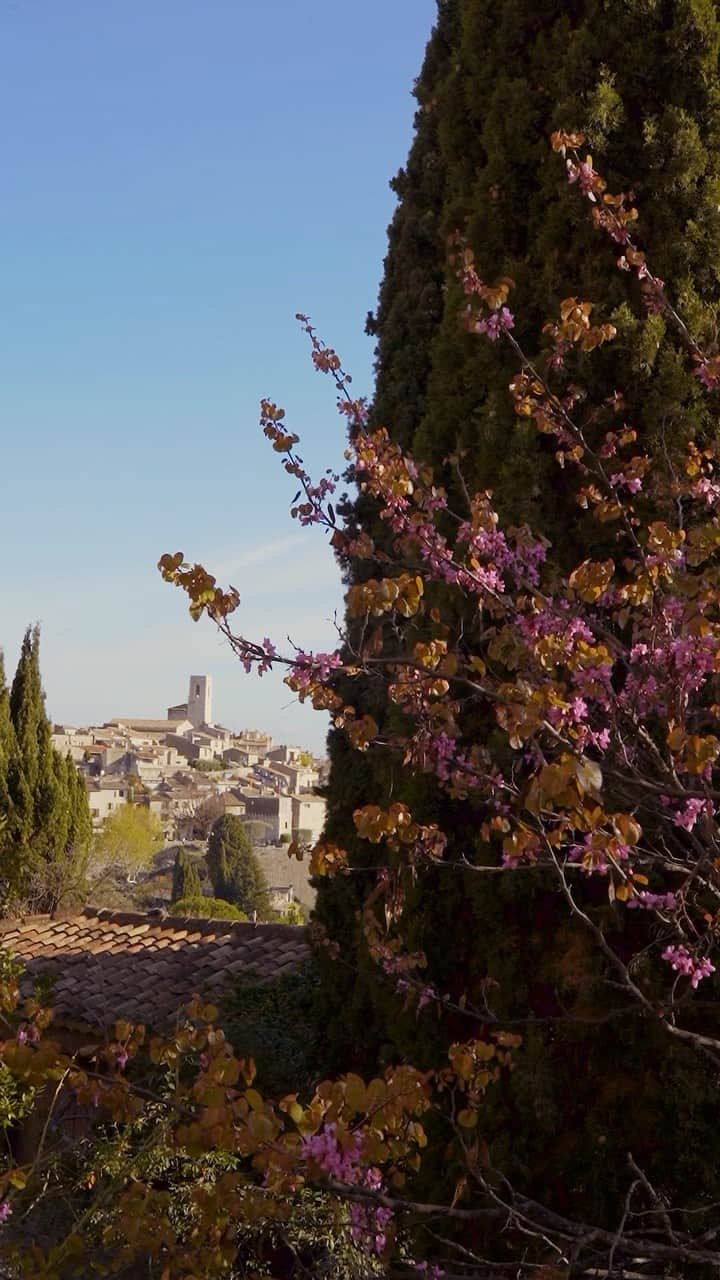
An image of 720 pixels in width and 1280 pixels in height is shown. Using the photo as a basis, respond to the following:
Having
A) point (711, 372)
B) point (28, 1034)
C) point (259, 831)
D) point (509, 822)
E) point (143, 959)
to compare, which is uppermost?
point (711, 372)

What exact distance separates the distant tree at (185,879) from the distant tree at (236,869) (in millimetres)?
1661

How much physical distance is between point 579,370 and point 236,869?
36.2 metres

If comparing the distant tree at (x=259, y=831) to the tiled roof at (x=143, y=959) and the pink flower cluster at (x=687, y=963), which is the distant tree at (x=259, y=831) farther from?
the pink flower cluster at (x=687, y=963)

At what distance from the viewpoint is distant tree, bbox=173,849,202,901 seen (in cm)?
3092

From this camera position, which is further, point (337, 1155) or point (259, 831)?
point (259, 831)

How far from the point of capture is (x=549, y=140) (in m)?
5.30

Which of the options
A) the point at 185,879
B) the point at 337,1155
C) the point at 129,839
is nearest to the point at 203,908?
the point at 185,879

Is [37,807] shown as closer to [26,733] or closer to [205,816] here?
[26,733]

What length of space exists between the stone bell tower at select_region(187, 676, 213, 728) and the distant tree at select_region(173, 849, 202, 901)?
8114 cm

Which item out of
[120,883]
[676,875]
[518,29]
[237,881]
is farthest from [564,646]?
[237,881]

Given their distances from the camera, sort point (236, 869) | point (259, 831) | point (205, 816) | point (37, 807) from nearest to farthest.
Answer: point (37, 807) → point (236, 869) → point (259, 831) → point (205, 816)

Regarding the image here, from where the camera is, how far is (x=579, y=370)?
5.01 meters

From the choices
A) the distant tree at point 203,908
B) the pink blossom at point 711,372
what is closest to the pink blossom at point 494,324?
the pink blossom at point 711,372

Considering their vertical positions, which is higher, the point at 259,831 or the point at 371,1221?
the point at 259,831
